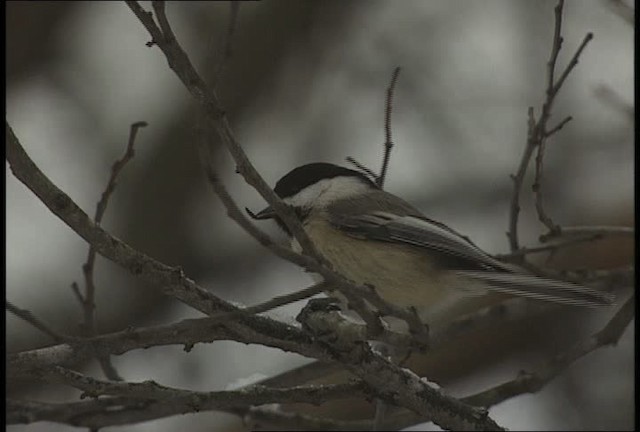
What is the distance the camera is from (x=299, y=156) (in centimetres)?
292

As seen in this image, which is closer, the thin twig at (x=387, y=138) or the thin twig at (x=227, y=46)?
Result: the thin twig at (x=227, y=46)

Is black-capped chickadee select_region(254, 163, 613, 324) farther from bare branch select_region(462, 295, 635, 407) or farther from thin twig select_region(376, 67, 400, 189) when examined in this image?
thin twig select_region(376, 67, 400, 189)

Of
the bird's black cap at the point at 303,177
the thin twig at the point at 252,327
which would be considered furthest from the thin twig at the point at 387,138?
the bird's black cap at the point at 303,177

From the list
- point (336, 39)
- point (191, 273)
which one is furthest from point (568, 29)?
point (191, 273)

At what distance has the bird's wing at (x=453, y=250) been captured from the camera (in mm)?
1604

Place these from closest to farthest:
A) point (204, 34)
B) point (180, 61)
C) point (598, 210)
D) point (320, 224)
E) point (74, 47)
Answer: point (180, 61), point (320, 224), point (598, 210), point (204, 34), point (74, 47)

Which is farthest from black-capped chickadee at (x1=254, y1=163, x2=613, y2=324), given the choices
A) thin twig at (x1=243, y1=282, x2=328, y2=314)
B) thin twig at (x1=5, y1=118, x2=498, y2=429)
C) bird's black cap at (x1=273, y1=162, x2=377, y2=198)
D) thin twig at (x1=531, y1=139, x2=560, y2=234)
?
thin twig at (x1=243, y1=282, x2=328, y2=314)

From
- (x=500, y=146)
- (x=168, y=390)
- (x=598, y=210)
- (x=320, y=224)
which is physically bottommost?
(x=168, y=390)

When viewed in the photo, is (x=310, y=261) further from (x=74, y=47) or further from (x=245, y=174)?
(x=74, y=47)

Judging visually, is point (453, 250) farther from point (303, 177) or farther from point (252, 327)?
point (252, 327)

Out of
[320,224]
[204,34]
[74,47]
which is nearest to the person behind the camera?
[320,224]

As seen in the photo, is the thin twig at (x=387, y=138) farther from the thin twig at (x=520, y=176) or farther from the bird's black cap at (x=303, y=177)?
the bird's black cap at (x=303, y=177)

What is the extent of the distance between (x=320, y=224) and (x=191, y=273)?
1.06 metres

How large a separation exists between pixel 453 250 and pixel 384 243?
14cm
